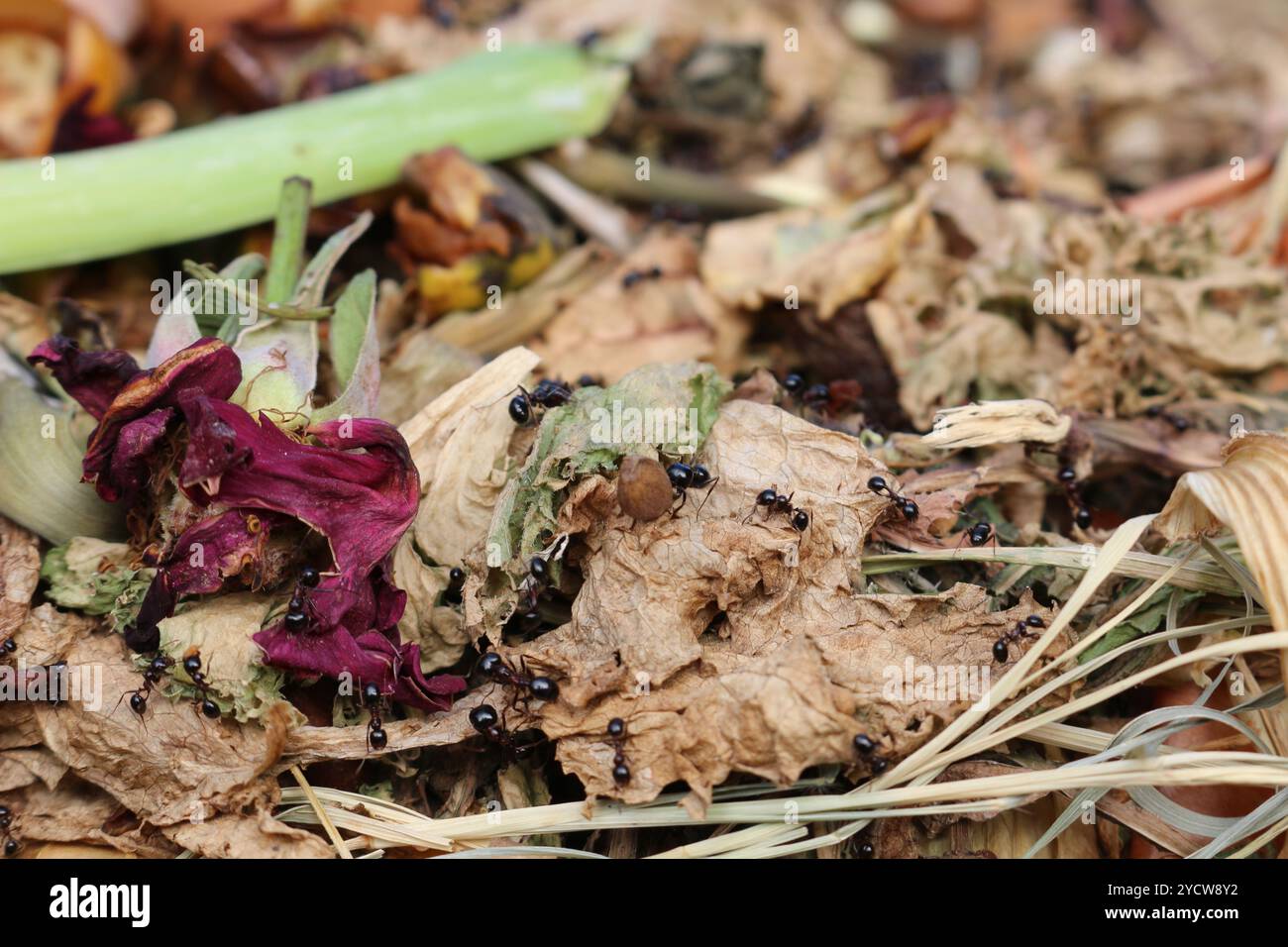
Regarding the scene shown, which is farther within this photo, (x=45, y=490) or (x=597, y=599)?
(x=45, y=490)

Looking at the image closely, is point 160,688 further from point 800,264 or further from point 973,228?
point 973,228

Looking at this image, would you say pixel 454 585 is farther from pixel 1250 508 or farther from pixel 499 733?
pixel 1250 508

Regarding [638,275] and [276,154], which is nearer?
[276,154]

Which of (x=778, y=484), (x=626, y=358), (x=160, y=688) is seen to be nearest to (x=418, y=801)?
(x=160, y=688)

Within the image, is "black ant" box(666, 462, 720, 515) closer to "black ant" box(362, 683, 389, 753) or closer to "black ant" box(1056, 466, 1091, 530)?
"black ant" box(362, 683, 389, 753)

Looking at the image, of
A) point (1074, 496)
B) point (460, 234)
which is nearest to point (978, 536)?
point (1074, 496)

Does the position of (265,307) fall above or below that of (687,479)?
above

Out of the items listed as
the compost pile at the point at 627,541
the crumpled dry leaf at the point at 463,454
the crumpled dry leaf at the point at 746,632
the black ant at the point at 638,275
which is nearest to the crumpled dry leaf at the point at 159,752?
the compost pile at the point at 627,541
